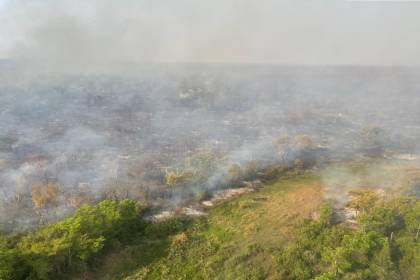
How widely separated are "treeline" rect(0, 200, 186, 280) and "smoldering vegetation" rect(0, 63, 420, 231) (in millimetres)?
4574

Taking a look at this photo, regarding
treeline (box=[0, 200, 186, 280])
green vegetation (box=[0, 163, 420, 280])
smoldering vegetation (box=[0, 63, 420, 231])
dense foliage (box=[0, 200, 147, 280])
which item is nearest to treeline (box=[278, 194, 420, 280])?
green vegetation (box=[0, 163, 420, 280])

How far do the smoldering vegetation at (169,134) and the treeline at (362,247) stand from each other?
10.3 metres

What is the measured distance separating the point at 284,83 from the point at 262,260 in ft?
258

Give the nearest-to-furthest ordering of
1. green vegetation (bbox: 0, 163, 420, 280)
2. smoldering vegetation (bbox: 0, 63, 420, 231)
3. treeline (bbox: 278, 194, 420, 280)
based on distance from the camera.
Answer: green vegetation (bbox: 0, 163, 420, 280) < treeline (bbox: 278, 194, 420, 280) < smoldering vegetation (bbox: 0, 63, 420, 231)

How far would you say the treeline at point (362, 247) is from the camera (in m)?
23.9

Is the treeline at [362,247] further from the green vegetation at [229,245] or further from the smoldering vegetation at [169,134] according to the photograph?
the smoldering vegetation at [169,134]

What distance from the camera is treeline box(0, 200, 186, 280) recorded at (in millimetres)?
22406

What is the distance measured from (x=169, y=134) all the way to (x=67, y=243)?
29736 millimetres

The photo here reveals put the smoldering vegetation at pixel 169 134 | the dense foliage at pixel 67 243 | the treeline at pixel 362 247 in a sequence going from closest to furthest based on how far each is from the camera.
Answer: the dense foliage at pixel 67 243
the treeline at pixel 362 247
the smoldering vegetation at pixel 169 134

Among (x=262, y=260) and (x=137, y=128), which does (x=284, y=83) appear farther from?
(x=262, y=260)

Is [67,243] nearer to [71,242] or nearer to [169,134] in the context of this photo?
[71,242]

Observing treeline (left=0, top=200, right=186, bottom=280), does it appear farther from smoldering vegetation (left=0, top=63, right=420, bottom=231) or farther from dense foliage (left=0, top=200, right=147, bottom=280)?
smoldering vegetation (left=0, top=63, right=420, bottom=231)

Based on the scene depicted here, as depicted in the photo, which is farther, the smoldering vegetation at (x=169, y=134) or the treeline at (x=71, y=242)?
the smoldering vegetation at (x=169, y=134)

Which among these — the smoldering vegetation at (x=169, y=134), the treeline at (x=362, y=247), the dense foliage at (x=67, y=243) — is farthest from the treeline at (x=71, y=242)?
the treeline at (x=362, y=247)
